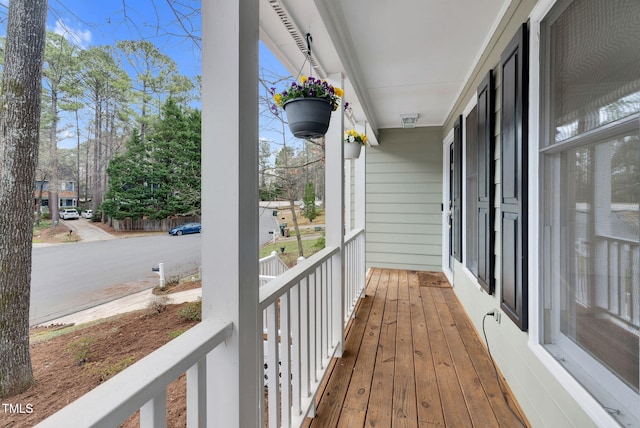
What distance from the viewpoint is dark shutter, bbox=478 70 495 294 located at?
2188 mm

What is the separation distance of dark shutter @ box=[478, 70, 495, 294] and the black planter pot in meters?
1.39

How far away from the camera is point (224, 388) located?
0.88m

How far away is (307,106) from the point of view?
4.83 feet

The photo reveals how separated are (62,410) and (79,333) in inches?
4.6

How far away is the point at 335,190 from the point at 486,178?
1.16 m

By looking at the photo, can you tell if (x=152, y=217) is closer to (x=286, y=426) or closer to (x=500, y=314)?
(x=286, y=426)

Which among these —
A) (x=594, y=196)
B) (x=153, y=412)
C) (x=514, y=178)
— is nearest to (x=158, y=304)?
(x=153, y=412)

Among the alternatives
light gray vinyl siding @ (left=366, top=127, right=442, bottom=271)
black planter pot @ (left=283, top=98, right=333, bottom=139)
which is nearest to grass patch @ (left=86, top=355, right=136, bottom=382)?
black planter pot @ (left=283, top=98, right=333, bottom=139)

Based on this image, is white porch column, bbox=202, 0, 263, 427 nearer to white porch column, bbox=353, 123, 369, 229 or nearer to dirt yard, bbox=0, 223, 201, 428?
dirt yard, bbox=0, 223, 201, 428

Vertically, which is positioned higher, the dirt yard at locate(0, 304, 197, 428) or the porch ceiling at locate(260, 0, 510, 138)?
the porch ceiling at locate(260, 0, 510, 138)

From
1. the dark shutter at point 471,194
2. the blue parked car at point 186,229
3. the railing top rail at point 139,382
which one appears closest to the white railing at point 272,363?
the railing top rail at point 139,382

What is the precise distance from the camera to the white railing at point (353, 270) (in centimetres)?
288

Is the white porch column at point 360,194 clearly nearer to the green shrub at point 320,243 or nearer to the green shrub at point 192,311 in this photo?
the green shrub at point 320,243

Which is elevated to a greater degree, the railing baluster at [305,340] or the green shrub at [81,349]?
the green shrub at [81,349]
